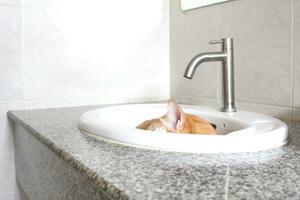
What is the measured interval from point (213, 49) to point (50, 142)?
68 centimetres

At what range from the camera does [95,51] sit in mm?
1331

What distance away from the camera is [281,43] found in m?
0.95

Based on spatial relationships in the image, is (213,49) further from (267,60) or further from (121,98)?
(121,98)

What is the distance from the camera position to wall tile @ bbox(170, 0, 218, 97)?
1213 mm

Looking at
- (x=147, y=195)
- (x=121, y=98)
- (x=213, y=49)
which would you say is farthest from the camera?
(x=121, y=98)

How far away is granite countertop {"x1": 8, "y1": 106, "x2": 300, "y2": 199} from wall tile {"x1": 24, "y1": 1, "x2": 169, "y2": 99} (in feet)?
1.87

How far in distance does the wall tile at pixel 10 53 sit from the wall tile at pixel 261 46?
0.69 m

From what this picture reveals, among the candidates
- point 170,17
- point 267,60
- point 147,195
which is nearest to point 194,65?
point 267,60

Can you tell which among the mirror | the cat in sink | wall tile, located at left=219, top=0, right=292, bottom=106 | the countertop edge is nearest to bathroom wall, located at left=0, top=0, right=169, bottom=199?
the mirror

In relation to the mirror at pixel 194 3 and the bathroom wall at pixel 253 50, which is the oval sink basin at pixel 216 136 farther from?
the mirror at pixel 194 3

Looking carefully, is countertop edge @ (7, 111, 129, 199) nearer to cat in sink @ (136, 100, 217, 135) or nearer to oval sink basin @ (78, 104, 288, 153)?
oval sink basin @ (78, 104, 288, 153)

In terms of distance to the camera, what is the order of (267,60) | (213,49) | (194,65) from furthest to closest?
1. (213,49)
2. (267,60)
3. (194,65)

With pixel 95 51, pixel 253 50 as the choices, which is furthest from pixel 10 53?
pixel 253 50

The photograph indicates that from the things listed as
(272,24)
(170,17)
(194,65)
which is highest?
(170,17)
